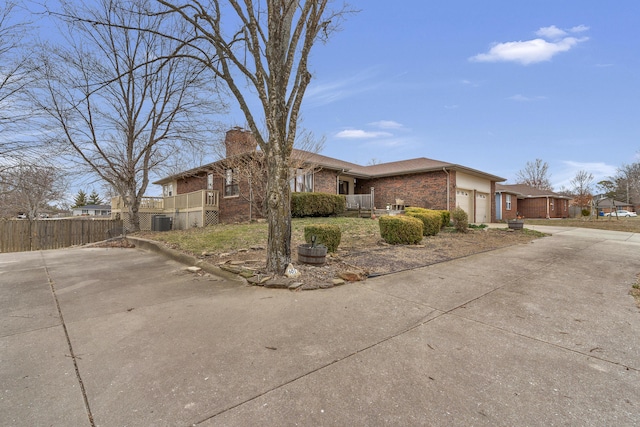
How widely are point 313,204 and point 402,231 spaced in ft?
22.3

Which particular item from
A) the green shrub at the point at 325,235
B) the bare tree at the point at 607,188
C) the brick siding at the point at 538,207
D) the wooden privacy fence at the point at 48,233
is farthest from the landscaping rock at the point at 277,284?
the bare tree at the point at 607,188

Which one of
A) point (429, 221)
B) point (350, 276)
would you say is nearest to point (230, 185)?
point (429, 221)

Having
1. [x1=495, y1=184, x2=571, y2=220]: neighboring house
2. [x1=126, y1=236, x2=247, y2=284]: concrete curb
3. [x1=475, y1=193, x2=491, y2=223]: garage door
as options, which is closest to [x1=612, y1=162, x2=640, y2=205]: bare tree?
[x1=495, y1=184, x2=571, y2=220]: neighboring house

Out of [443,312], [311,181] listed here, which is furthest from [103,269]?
[311,181]

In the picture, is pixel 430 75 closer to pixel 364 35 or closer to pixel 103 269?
pixel 364 35

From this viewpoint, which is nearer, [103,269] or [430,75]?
[103,269]

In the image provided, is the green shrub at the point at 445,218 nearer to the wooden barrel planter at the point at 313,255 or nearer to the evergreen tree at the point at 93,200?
the wooden barrel planter at the point at 313,255

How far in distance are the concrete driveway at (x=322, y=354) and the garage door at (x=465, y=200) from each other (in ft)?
42.7

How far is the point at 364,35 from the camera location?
769cm

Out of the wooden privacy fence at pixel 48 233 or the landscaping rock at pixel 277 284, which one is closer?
the landscaping rock at pixel 277 284

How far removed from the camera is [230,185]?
16266 mm

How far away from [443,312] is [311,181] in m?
13.4

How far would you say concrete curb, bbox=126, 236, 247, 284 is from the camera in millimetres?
5262

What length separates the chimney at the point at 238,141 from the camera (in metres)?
14.0
